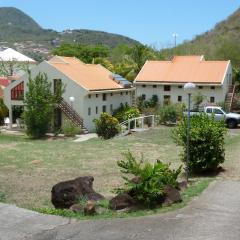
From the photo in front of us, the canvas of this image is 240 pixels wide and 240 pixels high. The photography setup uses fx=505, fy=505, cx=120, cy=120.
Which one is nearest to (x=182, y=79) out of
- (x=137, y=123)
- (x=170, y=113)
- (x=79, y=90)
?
(x=170, y=113)

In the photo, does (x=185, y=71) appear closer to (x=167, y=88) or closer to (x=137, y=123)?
(x=167, y=88)

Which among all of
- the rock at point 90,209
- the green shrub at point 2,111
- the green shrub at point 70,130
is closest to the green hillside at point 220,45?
the green shrub at point 2,111

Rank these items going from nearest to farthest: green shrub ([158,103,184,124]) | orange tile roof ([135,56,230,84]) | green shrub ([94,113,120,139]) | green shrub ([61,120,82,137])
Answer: green shrub ([94,113,120,139]), green shrub ([61,120,82,137]), green shrub ([158,103,184,124]), orange tile roof ([135,56,230,84])

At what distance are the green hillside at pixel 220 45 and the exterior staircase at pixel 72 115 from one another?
96.4ft

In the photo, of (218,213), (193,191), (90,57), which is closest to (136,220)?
(218,213)

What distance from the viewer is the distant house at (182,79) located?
48812mm

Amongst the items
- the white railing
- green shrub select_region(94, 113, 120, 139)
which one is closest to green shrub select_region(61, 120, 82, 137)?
green shrub select_region(94, 113, 120, 139)

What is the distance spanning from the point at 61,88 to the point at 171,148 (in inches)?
753

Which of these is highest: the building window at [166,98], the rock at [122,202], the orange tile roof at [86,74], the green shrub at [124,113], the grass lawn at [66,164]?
the orange tile roof at [86,74]

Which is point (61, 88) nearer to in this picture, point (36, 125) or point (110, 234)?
point (36, 125)

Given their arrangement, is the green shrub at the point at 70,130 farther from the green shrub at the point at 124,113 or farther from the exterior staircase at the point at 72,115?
the green shrub at the point at 124,113

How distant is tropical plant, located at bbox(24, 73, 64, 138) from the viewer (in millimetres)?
38375

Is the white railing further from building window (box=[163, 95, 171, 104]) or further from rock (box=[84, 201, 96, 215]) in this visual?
rock (box=[84, 201, 96, 215])

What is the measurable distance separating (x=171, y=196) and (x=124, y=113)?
3439cm
